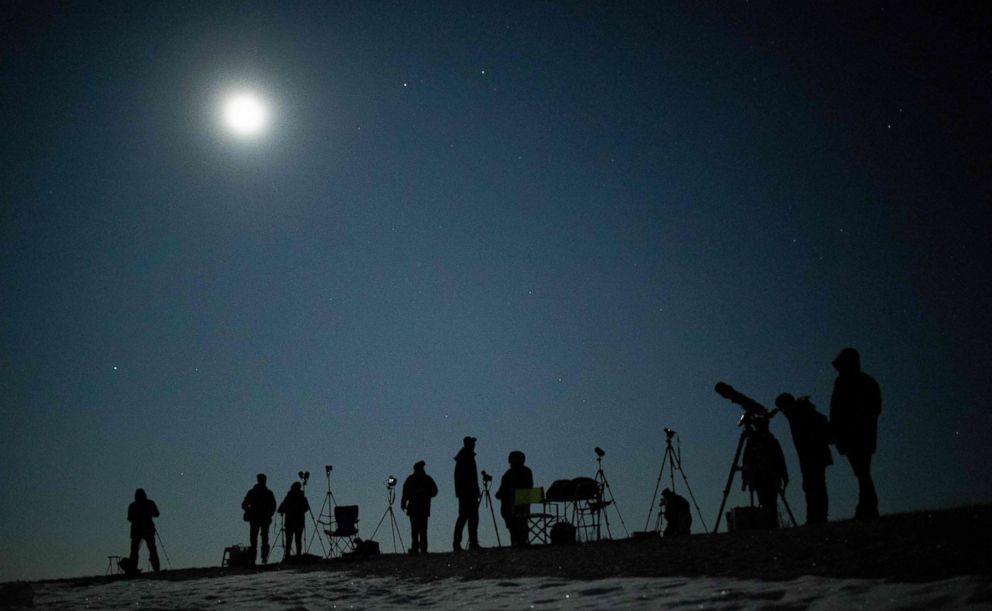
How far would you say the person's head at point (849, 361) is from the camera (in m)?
7.55

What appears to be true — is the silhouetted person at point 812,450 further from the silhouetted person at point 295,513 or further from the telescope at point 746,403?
the silhouetted person at point 295,513

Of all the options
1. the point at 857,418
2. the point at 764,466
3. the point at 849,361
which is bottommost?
the point at 764,466

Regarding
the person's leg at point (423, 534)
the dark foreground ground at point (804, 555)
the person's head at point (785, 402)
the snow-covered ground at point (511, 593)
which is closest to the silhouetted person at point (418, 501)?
the person's leg at point (423, 534)

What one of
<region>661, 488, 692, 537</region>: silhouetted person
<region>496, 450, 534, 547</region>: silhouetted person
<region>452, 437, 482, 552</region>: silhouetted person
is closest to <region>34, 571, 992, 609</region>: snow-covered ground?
<region>452, 437, 482, 552</region>: silhouetted person

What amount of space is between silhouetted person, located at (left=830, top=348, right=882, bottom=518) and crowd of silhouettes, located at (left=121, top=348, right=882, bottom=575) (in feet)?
0.03

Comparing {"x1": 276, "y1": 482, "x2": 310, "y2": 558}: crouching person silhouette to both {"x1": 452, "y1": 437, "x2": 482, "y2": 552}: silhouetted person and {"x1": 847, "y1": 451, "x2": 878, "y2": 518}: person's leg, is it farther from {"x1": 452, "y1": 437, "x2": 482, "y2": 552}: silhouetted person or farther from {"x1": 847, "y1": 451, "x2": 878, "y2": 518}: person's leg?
{"x1": 847, "y1": 451, "x2": 878, "y2": 518}: person's leg

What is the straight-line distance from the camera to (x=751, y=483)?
352 inches

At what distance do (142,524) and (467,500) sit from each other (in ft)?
23.1

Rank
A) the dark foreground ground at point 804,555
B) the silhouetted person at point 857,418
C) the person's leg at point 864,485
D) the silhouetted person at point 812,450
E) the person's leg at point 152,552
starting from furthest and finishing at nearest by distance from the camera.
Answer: the person's leg at point 152,552 → the silhouetted person at point 812,450 → the silhouetted person at point 857,418 → the person's leg at point 864,485 → the dark foreground ground at point 804,555

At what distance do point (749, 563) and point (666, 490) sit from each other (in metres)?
8.27

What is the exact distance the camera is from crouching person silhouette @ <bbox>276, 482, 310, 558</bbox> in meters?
13.9

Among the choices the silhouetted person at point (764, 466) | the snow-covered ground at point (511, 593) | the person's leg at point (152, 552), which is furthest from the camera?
the person's leg at point (152, 552)

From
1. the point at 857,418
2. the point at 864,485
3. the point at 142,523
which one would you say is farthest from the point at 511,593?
the point at 142,523

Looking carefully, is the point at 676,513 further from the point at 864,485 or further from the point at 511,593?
the point at 511,593
